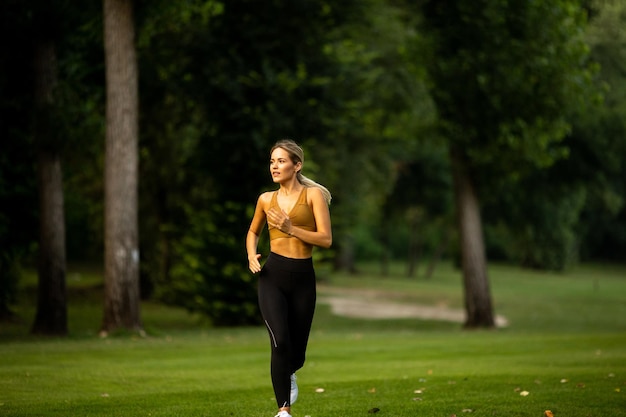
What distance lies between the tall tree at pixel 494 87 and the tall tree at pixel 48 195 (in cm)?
1072

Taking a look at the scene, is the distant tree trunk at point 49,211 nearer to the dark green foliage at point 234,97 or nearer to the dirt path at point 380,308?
the dark green foliage at point 234,97

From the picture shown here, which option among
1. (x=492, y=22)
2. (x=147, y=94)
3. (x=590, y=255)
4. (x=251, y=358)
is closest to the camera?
(x=251, y=358)

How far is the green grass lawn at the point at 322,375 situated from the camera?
9570mm

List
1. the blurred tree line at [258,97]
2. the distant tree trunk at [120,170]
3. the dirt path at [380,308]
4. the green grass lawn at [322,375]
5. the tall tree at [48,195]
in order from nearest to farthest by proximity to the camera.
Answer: the green grass lawn at [322,375] → the distant tree trunk at [120,170] → the tall tree at [48,195] → the blurred tree line at [258,97] → the dirt path at [380,308]

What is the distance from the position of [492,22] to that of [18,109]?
1203cm

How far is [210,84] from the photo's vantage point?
2506 cm

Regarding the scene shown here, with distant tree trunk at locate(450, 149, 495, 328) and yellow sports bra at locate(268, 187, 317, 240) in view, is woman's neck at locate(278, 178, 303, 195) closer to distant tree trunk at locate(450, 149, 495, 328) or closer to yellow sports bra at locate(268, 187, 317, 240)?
yellow sports bra at locate(268, 187, 317, 240)

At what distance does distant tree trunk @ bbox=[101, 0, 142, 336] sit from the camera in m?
19.7

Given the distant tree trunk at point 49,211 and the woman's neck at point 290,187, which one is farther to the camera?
the distant tree trunk at point 49,211

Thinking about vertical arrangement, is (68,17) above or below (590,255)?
above

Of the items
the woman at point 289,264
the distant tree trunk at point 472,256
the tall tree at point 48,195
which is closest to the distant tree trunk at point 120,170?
the tall tree at point 48,195

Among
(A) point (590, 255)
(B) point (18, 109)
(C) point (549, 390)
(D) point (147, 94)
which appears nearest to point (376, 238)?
(A) point (590, 255)

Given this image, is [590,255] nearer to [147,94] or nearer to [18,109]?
[147,94]

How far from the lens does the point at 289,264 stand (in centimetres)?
808
